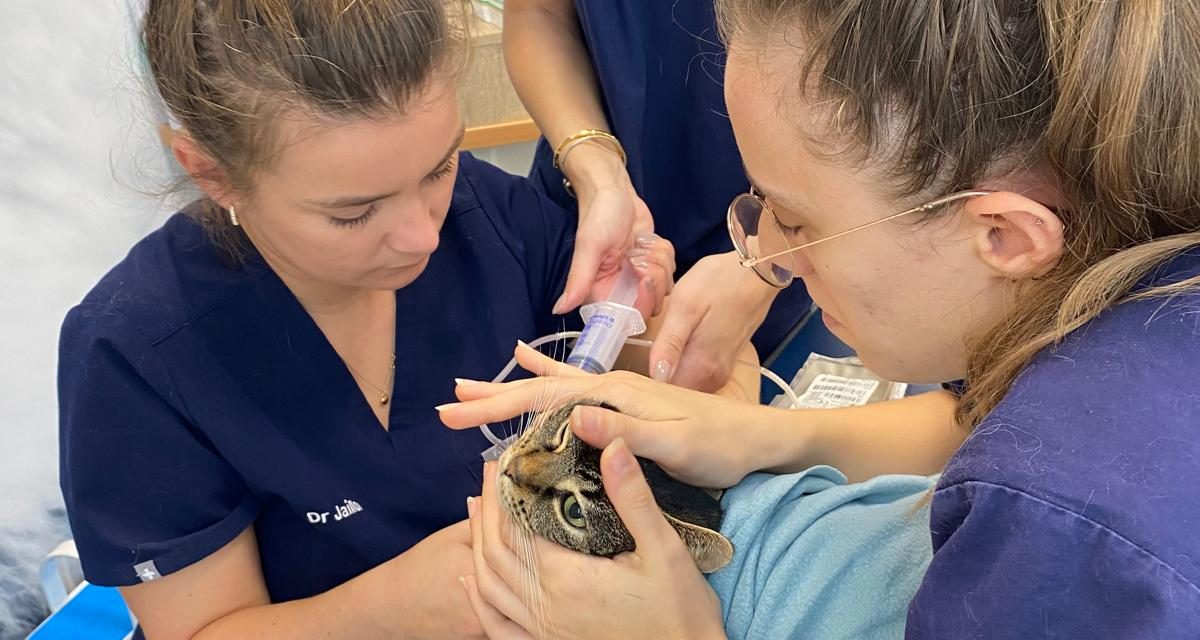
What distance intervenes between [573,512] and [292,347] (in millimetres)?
425

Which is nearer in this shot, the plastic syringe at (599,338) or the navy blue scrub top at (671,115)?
the plastic syringe at (599,338)

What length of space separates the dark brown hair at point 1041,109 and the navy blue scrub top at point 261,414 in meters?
0.67

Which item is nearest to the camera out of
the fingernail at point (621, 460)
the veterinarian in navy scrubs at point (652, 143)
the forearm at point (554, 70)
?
the fingernail at point (621, 460)

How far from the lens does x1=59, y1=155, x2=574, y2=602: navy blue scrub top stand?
1033mm

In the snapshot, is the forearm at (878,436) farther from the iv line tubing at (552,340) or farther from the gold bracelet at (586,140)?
the gold bracelet at (586,140)

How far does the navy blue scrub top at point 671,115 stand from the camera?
1393mm

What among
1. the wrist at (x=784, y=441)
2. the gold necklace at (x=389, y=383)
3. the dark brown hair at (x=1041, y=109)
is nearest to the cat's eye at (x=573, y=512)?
the wrist at (x=784, y=441)

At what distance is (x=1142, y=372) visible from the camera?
2.01 ft

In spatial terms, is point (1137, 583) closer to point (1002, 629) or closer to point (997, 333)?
point (1002, 629)

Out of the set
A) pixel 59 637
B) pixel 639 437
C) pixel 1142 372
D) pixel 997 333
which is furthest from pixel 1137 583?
pixel 59 637

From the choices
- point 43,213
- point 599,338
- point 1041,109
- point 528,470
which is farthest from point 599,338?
point 43,213

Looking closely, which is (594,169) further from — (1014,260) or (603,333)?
(1014,260)

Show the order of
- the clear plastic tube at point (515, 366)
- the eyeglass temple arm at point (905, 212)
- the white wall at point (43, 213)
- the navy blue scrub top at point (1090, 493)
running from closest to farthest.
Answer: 1. the navy blue scrub top at point (1090, 493)
2. the eyeglass temple arm at point (905, 212)
3. the clear plastic tube at point (515, 366)
4. the white wall at point (43, 213)

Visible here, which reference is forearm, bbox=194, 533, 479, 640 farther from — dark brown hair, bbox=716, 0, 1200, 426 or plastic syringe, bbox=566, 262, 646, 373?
dark brown hair, bbox=716, 0, 1200, 426
